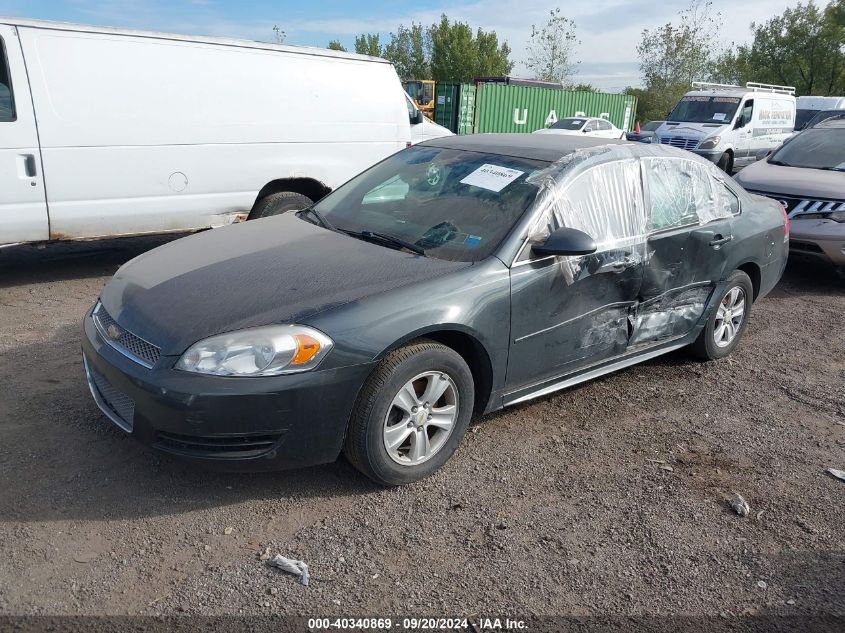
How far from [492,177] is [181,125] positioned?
12.2ft

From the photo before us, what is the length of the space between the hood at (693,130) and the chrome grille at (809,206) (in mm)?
10002

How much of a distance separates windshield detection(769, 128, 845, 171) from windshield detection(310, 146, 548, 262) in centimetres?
579

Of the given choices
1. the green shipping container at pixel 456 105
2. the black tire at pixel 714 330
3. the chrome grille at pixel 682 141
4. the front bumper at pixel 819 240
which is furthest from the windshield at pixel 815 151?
the green shipping container at pixel 456 105

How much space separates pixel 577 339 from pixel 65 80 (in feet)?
15.7

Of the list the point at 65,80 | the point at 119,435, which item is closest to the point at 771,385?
the point at 119,435

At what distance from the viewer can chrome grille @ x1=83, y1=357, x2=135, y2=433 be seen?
2945 millimetres

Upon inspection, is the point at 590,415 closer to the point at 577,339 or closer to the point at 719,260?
the point at 577,339

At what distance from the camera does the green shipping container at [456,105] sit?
2552cm

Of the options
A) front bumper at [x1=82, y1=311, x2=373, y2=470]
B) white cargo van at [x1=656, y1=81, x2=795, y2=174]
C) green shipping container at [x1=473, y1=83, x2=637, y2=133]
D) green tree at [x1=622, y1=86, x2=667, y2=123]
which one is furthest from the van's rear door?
green tree at [x1=622, y1=86, x2=667, y2=123]

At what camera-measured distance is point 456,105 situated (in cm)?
2555

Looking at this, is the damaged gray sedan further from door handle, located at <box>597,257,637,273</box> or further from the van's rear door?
the van's rear door

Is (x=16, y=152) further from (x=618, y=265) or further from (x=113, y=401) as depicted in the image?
(x=618, y=265)

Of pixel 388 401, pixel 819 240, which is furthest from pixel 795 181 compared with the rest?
pixel 388 401

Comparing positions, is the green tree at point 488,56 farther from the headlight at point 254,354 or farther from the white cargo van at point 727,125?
the headlight at point 254,354
